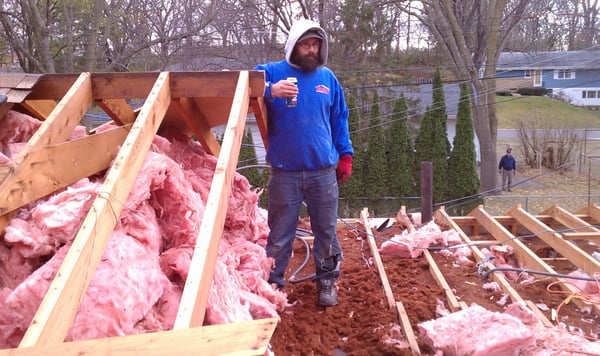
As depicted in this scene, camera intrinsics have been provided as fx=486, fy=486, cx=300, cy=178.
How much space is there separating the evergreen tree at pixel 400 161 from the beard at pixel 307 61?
526 inches

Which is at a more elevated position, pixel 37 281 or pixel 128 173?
pixel 128 173

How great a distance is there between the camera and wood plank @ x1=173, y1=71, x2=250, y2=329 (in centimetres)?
180

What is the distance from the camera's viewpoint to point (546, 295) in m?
3.88

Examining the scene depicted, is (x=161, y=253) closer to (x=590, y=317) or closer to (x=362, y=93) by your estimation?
(x=590, y=317)

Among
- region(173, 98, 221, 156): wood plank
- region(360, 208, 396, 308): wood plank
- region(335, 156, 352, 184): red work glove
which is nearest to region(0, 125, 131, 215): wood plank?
region(173, 98, 221, 156): wood plank

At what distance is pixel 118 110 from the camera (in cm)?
364

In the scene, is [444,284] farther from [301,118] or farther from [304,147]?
[301,118]

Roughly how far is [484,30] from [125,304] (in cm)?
1831

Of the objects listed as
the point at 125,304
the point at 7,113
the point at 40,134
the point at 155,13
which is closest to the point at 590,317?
the point at 125,304

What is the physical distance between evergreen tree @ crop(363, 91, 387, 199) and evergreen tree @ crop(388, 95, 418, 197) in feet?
0.98

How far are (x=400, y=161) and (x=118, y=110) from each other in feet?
44.4

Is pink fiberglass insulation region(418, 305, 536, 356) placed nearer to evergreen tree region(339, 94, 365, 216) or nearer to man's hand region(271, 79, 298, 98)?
man's hand region(271, 79, 298, 98)

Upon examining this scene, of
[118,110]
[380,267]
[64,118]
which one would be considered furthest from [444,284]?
[64,118]

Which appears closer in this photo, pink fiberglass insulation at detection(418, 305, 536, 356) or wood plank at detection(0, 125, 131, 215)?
wood plank at detection(0, 125, 131, 215)
